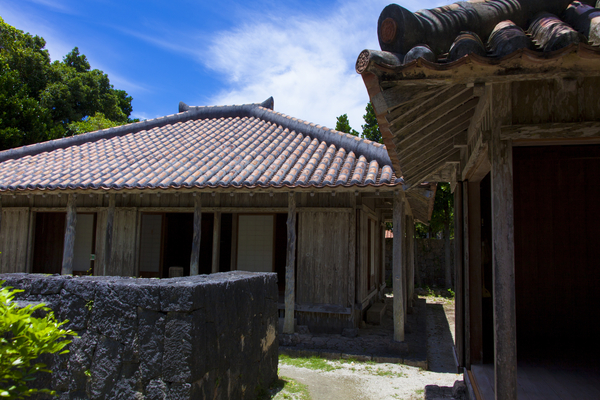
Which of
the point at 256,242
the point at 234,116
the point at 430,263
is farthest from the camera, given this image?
A: the point at 430,263

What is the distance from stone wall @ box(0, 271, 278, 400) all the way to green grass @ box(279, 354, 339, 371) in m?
2.86

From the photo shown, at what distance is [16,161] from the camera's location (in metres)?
10.5

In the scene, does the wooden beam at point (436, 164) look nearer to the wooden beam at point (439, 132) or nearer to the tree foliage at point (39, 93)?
the wooden beam at point (439, 132)

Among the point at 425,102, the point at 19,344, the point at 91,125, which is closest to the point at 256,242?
the point at 425,102

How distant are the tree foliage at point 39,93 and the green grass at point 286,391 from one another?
1716 centimetres

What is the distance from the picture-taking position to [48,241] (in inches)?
457

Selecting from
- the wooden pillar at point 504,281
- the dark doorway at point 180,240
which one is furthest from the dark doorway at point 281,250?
the wooden pillar at point 504,281

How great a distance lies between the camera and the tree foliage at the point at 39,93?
17.3 meters

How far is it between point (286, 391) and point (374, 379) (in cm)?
159

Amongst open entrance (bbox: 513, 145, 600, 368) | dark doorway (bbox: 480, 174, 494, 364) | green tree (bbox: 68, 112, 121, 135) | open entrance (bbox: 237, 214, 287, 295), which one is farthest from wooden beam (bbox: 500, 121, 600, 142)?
green tree (bbox: 68, 112, 121, 135)

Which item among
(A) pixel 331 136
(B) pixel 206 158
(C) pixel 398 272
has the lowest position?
(C) pixel 398 272

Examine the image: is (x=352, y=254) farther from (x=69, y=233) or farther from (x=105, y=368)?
(x=69, y=233)

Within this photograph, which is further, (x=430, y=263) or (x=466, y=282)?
(x=430, y=263)

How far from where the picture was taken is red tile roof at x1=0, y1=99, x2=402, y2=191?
24.7ft
